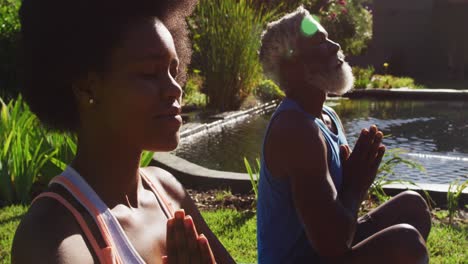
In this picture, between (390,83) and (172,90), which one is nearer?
(172,90)

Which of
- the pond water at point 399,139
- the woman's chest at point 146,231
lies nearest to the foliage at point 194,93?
the pond water at point 399,139

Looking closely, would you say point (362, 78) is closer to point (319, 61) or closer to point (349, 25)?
point (349, 25)

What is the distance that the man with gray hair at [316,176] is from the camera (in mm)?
2424

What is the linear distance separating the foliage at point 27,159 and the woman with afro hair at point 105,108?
3579 millimetres

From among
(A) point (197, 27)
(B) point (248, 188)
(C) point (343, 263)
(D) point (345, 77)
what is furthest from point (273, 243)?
(A) point (197, 27)

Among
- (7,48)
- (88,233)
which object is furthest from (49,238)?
(7,48)

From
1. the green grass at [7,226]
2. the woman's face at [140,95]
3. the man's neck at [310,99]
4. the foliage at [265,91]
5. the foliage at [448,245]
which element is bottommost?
the foliage at [448,245]

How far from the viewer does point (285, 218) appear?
→ 2.63m

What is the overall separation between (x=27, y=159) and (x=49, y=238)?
411cm

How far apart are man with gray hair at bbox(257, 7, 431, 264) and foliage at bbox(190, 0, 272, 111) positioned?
735 centimetres

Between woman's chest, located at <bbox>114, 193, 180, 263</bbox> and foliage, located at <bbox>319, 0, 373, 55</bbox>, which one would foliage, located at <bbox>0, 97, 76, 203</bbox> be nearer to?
woman's chest, located at <bbox>114, 193, 180, 263</bbox>

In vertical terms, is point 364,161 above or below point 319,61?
below

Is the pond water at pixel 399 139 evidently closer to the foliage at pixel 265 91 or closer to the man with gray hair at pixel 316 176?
the foliage at pixel 265 91

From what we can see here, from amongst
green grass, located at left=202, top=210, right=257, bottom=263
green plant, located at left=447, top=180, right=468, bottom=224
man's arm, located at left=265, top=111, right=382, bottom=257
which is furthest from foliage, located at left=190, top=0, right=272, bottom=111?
man's arm, located at left=265, top=111, right=382, bottom=257
